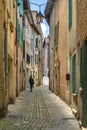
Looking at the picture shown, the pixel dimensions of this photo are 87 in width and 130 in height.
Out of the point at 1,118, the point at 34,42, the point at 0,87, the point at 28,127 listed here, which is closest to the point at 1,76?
the point at 0,87

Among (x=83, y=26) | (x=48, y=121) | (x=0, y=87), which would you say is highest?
(x=83, y=26)

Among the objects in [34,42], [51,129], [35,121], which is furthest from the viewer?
[34,42]

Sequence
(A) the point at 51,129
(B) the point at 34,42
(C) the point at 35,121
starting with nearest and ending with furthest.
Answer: (A) the point at 51,129 → (C) the point at 35,121 → (B) the point at 34,42

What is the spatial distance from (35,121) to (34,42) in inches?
2089

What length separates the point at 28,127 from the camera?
14.9 meters

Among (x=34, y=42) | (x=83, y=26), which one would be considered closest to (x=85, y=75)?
(x=83, y=26)

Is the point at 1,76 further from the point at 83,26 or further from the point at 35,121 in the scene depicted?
the point at 83,26

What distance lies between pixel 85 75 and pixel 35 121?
3.21 meters

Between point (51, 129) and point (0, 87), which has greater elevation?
point (0, 87)

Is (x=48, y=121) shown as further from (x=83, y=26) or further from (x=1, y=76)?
(x=83, y=26)

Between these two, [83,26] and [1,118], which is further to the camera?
[1,118]

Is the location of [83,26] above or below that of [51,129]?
above

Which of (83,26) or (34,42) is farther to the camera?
(34,42)

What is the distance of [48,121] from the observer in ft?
55.5
